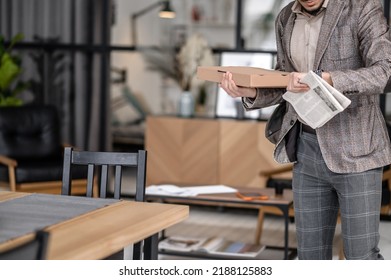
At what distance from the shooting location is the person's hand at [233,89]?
9.31 feet

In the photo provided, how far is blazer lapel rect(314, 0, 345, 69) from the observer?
108 inches

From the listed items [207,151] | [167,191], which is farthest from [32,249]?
[207,151]

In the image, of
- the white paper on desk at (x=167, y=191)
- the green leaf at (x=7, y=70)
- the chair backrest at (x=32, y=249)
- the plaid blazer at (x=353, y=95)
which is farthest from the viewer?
the green leaf at (x=7, y=70)

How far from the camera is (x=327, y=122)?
9.06 feet

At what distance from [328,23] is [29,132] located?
150 inches

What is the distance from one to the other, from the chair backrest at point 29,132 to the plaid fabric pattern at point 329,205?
3508 mm

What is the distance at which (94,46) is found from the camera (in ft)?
22.5

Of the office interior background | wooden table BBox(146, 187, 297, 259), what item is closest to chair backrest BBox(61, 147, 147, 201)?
wooden table BBox(146, 187, 297, 259)

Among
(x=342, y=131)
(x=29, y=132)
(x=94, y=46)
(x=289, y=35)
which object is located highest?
(x=94, y=46)

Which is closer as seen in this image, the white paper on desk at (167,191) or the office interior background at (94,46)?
the white paper on desk at (167,191)

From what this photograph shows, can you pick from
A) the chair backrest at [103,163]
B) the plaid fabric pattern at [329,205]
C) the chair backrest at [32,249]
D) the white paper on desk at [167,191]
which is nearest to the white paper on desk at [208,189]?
the white paper on desk at [167,191]

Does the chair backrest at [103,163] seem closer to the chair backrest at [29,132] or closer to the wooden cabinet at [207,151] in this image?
the chair backrest at [29,132]

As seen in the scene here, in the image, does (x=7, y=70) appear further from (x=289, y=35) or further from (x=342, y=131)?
(x=342, y=131)
